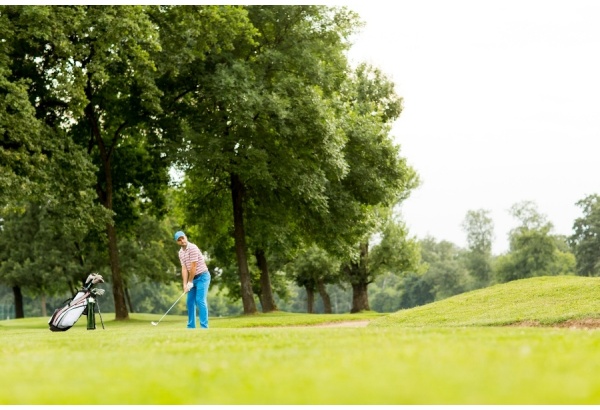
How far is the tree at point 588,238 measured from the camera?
91312 mm

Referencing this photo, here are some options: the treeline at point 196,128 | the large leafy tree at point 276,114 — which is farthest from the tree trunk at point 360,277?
the large leafy tree at point 276,114

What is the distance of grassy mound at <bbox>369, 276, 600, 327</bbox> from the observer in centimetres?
2188

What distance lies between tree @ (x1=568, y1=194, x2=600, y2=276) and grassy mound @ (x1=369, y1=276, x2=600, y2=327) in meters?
64.6

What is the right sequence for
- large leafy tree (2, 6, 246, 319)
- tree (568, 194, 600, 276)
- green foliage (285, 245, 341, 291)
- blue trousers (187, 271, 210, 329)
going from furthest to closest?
tree (568, 194, 600, 276) < green foliage (285, 245, 341, 291) < large leafy tree (2, 6, 246, 319) < blue trousers (187, 271, 210, 329)

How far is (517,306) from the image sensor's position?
83.1 feet

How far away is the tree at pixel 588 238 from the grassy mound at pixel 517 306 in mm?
64633

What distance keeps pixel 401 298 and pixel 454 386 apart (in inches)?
4989

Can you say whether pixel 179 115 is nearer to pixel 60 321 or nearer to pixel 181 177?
pixel 181 177

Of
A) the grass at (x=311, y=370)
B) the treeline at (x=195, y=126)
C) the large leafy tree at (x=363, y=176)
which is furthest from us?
the large leafy tree at (x=363, y=176)

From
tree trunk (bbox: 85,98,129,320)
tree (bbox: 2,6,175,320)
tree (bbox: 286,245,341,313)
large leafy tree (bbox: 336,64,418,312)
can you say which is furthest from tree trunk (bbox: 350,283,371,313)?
tree trunk (bbox: 85,98,129,320)

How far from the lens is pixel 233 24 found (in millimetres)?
30141

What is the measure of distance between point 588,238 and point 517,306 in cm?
7355

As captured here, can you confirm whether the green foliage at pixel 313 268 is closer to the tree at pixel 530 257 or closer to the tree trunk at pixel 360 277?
the tree trunk at pixel 360 277

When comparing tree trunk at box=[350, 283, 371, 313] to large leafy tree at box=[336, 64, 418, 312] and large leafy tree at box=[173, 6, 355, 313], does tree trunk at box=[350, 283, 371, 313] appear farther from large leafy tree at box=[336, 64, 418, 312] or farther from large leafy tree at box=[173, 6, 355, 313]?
large leafy tree at box=[173, 6, 355, 313]
